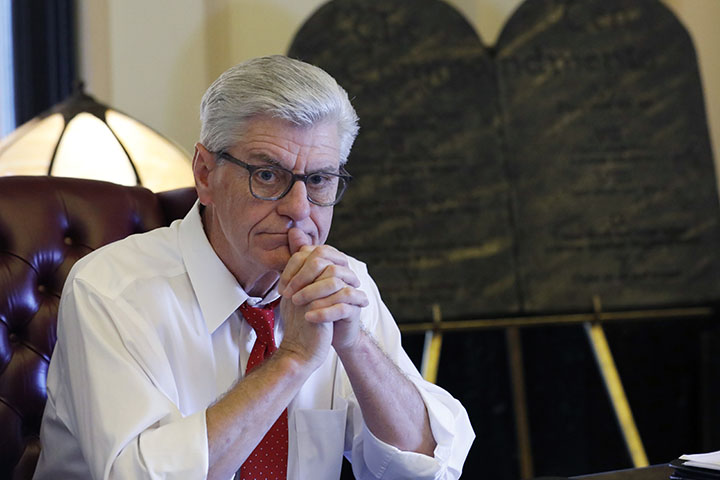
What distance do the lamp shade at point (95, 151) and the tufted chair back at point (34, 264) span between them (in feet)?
2.12

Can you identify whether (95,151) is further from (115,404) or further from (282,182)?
(115,404)

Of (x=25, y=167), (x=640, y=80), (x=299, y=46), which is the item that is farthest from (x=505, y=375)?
(x=25, y=167)

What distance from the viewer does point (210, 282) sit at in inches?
63.8

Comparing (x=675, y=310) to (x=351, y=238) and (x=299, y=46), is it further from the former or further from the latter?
(x=299, y=46)

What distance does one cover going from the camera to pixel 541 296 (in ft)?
10.8

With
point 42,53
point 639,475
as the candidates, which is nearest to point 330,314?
point 639,475

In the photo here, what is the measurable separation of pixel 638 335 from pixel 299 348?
2547 millimetres

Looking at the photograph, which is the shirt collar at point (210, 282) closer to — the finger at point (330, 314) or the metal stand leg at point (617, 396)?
the finger at point (330, 314)

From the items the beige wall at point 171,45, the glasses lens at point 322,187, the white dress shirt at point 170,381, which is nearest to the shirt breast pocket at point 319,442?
the white dress shirt at point 170,381

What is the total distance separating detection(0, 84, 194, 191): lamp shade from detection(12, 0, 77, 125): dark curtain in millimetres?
800

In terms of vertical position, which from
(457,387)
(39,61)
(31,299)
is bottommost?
(457,387)

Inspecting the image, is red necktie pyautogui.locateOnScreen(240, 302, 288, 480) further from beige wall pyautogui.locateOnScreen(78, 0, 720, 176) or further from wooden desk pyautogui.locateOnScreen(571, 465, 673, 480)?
beige wall pyautogui.locateOnScreen(78, 0, 720, 176)

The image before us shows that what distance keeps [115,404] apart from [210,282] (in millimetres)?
314

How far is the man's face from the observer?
5.09ft
